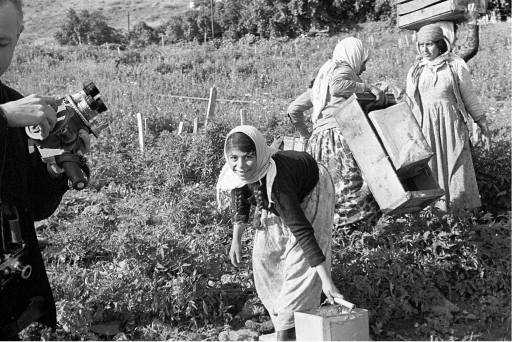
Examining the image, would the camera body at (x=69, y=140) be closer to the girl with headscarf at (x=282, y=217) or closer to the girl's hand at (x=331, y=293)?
the girl with headscarf at (x=282, y=217)

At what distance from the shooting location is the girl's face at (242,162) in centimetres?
301

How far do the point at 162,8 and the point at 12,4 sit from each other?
43.1 metres

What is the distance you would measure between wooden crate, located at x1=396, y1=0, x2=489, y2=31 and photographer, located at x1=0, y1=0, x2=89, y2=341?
447 cm

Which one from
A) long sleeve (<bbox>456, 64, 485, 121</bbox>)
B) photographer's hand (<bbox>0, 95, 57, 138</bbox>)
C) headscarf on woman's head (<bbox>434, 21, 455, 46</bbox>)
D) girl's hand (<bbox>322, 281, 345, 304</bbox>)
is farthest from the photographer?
headscarf on woman's head (<bbox>434, 21, 455, 46</bbox>)

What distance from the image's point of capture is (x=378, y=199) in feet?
13.9

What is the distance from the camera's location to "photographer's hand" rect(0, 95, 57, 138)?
1.60 meters

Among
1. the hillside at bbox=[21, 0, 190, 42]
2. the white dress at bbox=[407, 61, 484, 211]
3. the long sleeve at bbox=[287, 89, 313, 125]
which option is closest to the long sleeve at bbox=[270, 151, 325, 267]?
the long sleeve at bbox=[287, 89, 313, 125]

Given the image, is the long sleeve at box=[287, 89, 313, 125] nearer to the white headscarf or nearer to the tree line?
the white headscarf

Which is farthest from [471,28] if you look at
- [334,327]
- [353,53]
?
[334,327]

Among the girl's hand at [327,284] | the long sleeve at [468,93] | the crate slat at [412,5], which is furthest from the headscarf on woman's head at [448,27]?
the girl's hand at [327,284]

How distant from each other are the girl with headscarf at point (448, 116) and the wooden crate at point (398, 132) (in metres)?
0.68

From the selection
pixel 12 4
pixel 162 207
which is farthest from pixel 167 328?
pixel 12 4

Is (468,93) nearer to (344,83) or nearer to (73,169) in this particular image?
(344,83)

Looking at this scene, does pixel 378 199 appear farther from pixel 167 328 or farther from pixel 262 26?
pixel 262 26
